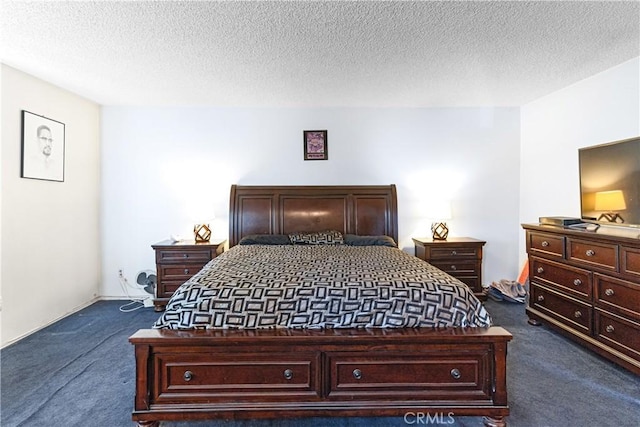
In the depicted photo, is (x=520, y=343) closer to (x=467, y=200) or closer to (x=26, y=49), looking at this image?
(x=467, y=200)

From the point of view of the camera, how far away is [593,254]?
245cm

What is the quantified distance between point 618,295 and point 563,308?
1.70 ft

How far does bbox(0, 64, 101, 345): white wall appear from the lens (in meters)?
2.80

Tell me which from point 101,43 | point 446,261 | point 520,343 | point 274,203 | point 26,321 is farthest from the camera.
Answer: point 274,203

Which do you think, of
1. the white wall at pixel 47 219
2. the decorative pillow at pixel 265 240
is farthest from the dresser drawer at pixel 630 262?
the white wall at pixel 47 219

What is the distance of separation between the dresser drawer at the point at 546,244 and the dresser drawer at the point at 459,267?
2.32 ft

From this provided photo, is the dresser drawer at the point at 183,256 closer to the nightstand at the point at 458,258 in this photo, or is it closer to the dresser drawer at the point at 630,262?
the nightstand at the point at 458,258

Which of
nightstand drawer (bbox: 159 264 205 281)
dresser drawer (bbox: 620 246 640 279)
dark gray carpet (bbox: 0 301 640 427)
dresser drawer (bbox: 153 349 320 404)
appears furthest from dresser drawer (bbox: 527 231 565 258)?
nightstand drawer (bbox: 159 264 205 281)

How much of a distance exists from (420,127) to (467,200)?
1.16 meters

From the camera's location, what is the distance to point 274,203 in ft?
13.0

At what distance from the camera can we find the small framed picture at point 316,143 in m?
4.10

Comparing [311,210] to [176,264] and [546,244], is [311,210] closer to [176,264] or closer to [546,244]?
[176,264]

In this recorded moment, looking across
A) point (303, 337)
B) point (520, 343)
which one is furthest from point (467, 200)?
point (303, 337)

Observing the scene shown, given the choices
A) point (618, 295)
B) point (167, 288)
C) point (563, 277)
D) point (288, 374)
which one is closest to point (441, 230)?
point (563, 277)
